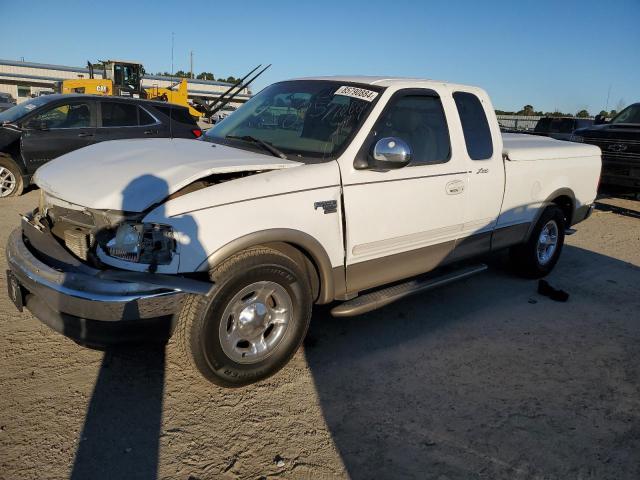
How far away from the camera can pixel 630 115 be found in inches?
473

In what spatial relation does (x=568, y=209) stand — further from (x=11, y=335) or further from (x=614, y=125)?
(x=614, y=125)

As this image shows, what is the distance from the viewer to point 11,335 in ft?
12.6

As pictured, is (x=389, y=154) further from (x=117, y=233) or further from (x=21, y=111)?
(x=21, y=111)

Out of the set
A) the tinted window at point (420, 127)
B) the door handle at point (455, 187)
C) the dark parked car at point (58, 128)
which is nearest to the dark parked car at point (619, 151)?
the door handle at point (455, 187)

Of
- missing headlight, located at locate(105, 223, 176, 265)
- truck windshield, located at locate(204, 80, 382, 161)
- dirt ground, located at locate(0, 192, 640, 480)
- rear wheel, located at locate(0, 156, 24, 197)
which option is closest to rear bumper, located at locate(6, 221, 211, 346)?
missing headlight, located at locate(105, 223, 176, 265)

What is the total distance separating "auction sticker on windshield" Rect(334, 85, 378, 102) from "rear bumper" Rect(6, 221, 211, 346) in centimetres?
200

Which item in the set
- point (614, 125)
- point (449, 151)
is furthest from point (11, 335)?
point (614, 125)

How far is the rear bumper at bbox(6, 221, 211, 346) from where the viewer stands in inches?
110

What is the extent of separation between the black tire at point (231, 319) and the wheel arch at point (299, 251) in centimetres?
7

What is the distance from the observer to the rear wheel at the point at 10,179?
27.7 ft

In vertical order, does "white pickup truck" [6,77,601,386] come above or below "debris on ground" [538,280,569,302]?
above

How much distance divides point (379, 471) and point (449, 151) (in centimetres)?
268

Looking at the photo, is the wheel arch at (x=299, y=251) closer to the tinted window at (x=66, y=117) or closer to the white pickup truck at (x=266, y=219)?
the white pickup truck at (x=266, y=219)

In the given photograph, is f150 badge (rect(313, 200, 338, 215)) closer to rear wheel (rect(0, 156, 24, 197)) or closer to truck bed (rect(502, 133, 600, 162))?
truck bed (rect(502, 133, 600, 162))
